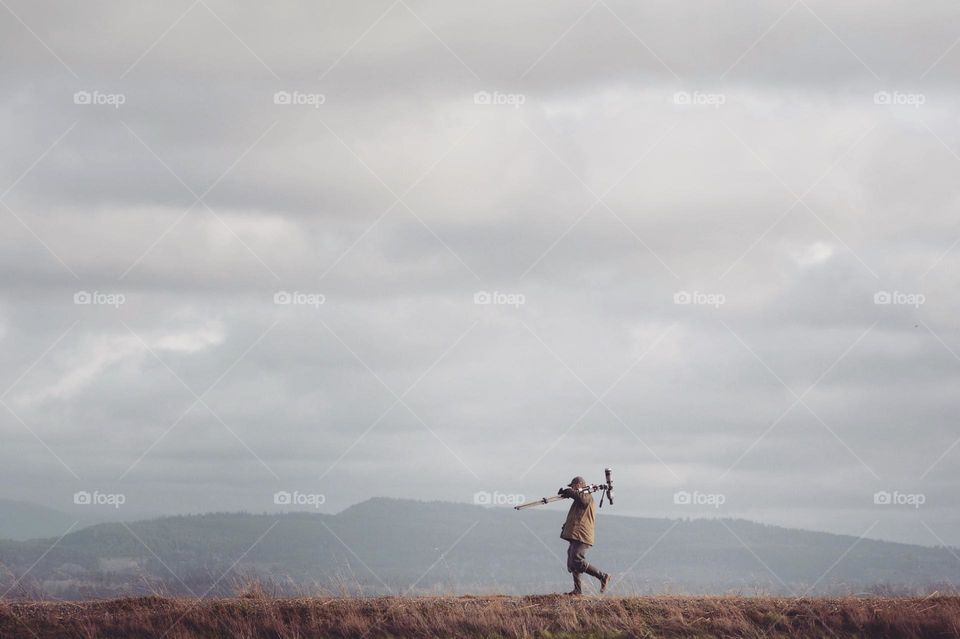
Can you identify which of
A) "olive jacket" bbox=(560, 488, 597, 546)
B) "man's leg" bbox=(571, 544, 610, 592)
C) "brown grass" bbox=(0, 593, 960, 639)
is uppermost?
"olive jacket" bbox=(560, 488, 597, 546)

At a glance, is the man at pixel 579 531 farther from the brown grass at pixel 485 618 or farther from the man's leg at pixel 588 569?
the brown grass at pixel 485 618

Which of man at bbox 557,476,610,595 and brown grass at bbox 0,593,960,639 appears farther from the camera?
man at bbox 557,476,610,595

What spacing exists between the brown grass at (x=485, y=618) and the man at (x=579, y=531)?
1483 mm

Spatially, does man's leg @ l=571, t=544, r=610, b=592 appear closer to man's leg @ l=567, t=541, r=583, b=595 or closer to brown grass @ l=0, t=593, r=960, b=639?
man's leg @ l=567, t=541, r=583, b=595

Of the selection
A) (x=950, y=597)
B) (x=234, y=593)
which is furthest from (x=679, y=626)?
(x=234, y=593)

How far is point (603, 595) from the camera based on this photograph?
95.2 feet

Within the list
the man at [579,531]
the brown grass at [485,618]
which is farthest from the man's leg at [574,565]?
the brown grass at [485,618]

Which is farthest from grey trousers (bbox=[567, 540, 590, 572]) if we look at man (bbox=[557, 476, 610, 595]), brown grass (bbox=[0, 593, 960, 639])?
brown grass (bbox=[0, 593, 960, 639])

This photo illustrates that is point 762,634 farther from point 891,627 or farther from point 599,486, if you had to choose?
point 599,486

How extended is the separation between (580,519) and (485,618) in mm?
4003

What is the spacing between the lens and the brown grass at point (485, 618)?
27188mm

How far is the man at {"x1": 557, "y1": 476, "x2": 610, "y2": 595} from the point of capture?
3002cm

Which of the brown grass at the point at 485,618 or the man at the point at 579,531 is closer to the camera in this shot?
the brown grass at the point at 485,618

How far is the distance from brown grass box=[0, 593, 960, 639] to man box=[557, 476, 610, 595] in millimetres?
1483
